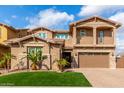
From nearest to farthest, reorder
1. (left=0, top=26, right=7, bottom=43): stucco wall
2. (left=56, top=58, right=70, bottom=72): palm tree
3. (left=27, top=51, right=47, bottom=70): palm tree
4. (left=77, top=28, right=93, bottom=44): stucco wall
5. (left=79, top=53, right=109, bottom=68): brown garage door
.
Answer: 1. (left=56, top=58, right=70, bottom=72): palm tree
2. (left=27, top=51, right=47, bottom=70): palm tree
3. (left=79, top=53, right=109, bottom=68): brown garage door
4. (left=77, top=28, right=93, bottom=44): stucco wall
5. (left=0, top=26, right=7, bottom=43): stucco wall

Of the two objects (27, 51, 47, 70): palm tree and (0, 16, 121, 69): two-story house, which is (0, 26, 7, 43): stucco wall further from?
(27, 51, 47, 70): palm tree

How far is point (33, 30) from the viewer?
40500 millimetres

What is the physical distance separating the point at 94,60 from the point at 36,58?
7094 millimetres

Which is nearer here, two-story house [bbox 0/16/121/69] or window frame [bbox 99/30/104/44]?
two-story house [bbox 0/16/121/69]

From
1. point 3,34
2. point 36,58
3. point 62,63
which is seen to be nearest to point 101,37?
point 62,63

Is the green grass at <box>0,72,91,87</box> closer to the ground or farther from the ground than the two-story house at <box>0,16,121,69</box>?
closer to the ground

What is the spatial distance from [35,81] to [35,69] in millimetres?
8407

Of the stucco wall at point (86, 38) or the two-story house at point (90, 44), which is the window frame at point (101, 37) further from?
the stucco wall at point (86, 38)

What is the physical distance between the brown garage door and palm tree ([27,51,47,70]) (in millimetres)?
5217

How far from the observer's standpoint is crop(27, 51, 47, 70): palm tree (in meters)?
31.0

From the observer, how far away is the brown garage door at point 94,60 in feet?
114

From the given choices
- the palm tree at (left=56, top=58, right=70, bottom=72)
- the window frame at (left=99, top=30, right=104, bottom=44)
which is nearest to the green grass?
the palm tree at (left=56, top=58, right=70, bottom=72)
